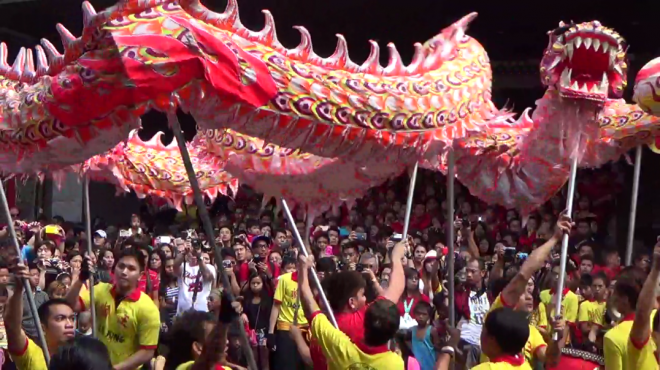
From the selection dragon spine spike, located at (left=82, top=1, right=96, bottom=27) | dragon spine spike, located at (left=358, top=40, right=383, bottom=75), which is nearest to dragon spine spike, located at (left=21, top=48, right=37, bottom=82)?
dragon spine spike, located at (left=82, top=1, right=96, bottom=27)

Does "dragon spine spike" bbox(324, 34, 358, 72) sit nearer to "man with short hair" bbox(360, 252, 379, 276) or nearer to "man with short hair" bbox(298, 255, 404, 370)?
"man with short hair" bbox(298, 255, 404, 370)

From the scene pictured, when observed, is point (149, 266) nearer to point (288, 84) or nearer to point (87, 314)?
point (87, 314)

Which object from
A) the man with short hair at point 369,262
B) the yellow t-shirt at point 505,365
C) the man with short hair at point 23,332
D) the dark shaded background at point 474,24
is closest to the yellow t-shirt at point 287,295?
the man with short hair at point 369,262

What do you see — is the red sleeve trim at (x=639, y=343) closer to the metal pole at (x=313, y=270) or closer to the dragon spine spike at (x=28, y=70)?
the metal pole at (x=313, y=270)

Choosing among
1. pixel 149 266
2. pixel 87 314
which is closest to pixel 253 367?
pixel 87 314

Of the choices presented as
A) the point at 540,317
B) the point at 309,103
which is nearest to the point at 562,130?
the point at 309,103

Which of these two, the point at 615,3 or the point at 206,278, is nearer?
the point at 206,278

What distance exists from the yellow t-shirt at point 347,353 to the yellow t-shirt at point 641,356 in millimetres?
901

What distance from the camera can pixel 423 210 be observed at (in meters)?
12.1

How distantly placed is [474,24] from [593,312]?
7.01 metres

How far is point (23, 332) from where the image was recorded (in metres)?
3.91

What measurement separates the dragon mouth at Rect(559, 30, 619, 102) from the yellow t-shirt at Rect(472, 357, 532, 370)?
3.87 feet

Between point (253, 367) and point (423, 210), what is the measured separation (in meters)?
8.27

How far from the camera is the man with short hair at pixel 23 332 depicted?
151 inches
